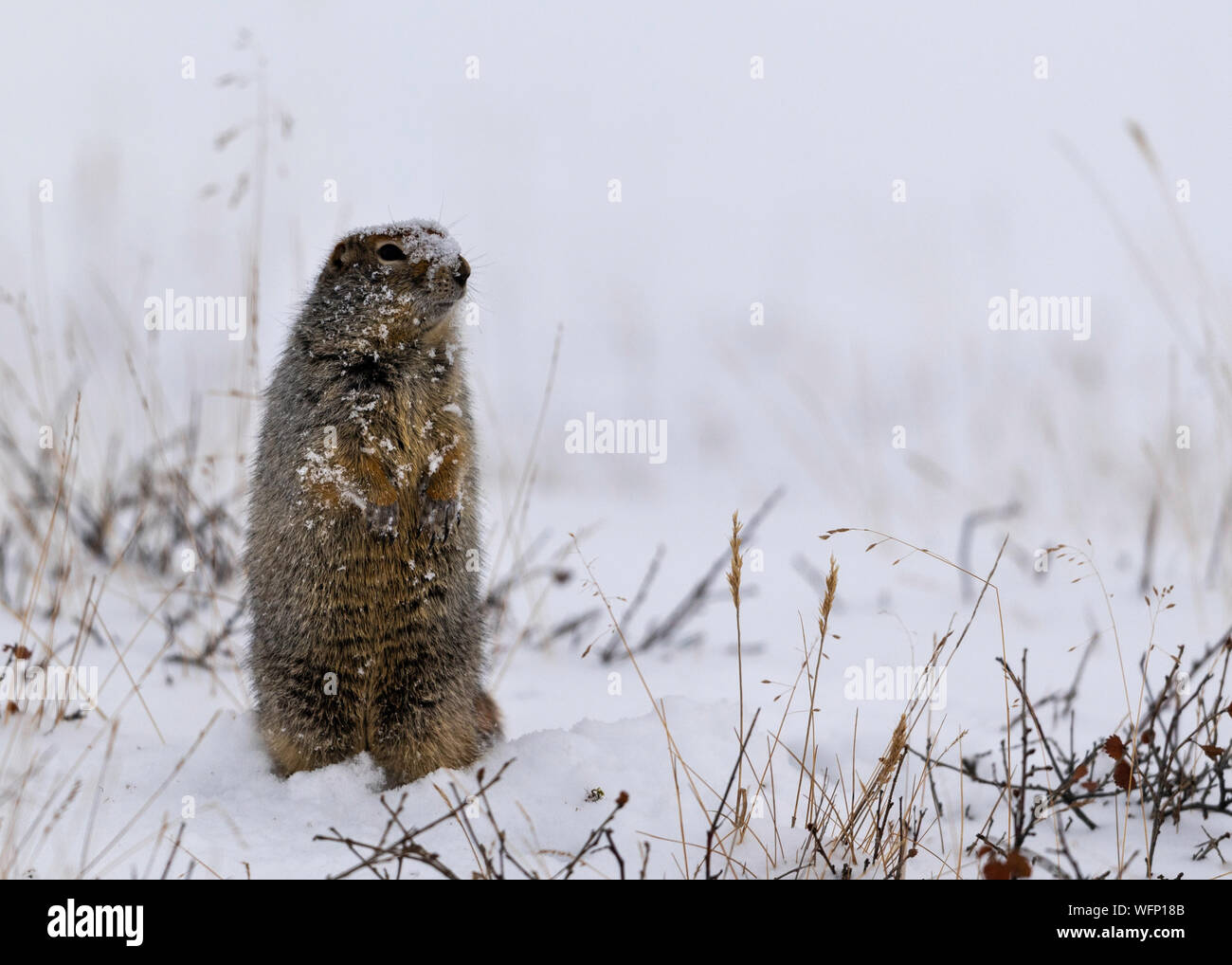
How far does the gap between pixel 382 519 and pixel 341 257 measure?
105cm

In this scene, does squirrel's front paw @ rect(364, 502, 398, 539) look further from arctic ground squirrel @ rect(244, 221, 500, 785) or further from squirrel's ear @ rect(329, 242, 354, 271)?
squirrel's ear @ rect(329, 242, 354, 271)

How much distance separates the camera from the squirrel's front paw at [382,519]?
369 centimetres

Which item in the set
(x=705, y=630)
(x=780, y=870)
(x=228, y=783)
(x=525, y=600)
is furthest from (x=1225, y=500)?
(x=228, y=783)

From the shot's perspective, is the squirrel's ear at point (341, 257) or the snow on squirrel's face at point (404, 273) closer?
the snow on squirrel's face at point (404, 273)

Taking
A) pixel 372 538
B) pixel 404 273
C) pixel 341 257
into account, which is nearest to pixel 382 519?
pixel 372 538

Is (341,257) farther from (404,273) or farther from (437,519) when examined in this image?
(437,519)

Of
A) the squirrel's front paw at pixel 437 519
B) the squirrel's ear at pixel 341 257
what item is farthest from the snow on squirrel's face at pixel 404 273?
the squirrel's front paw at pixel 437 519

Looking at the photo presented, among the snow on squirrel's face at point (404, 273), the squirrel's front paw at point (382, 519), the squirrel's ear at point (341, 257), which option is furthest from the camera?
the squirrel's ear at point (341, 257)

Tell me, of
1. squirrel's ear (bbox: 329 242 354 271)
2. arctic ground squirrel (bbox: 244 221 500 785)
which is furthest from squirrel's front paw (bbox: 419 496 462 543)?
squirrel's ear (bbox: 329 242 354 271)

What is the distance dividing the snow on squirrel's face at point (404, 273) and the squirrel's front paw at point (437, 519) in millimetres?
632

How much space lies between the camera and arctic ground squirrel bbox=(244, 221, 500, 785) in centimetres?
371

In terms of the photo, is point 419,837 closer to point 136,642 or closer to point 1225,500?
point 136,642

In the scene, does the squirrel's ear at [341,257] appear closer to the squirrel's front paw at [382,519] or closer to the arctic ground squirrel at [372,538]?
the arctic ground squirrel at [372,538]

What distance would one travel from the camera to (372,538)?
12.2ft
